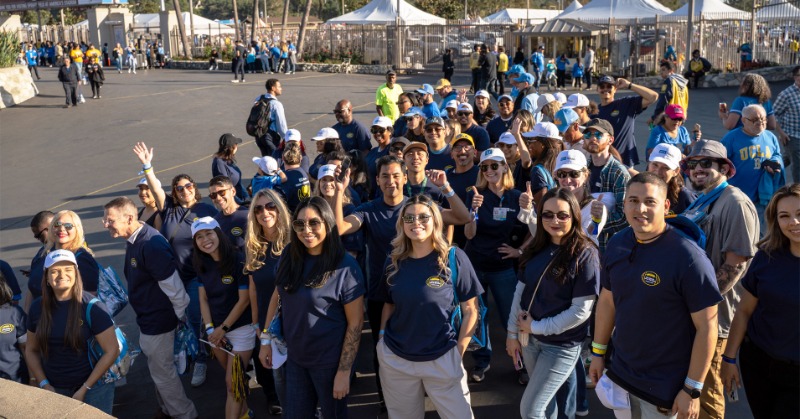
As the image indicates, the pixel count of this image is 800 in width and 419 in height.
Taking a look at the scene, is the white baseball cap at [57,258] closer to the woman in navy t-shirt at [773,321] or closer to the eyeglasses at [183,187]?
the eyeglasses at [183,187]

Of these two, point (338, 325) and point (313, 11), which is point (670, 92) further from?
point (313, 11)

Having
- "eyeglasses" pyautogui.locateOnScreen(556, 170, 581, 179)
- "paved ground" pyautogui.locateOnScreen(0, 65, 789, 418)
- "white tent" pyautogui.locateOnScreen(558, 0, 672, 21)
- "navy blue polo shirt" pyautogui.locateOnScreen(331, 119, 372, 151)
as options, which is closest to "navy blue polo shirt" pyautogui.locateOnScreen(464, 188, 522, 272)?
"eyeglasses" pyautogui.locateOnScreen(556, 170, 581, 179)

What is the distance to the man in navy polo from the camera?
217 inches

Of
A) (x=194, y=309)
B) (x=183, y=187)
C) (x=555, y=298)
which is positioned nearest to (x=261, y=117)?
(x=183, y=187)

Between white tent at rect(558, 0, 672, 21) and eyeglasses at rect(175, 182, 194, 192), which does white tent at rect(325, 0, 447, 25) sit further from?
eyeglasses at rect(175, 182, 194, 192)

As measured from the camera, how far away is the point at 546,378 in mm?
4453

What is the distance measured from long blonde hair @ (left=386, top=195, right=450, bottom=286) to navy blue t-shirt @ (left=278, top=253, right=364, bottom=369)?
0.30m

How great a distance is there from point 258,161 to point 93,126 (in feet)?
51.6

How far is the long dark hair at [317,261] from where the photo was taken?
4637 millimetres

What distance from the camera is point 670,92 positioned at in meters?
10.1

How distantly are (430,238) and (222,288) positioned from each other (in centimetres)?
187

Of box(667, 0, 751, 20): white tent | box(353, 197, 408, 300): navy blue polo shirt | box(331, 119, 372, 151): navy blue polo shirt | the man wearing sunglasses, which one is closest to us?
the man wearing sunglasses

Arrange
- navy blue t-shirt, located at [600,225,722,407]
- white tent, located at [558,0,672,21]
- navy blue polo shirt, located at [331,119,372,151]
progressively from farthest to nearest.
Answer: white tent, located at [558,0,672,21] → navy blue polo shirt, located at [331,119,372,151] → navy blue t-shirt, located at [600,225,722,407]

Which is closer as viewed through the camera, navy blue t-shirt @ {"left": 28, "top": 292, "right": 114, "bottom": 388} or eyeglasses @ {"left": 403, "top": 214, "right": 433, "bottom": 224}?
eyeglasses @ {"left": 403, "top": 214, "right": 433, "bottom": 224}
